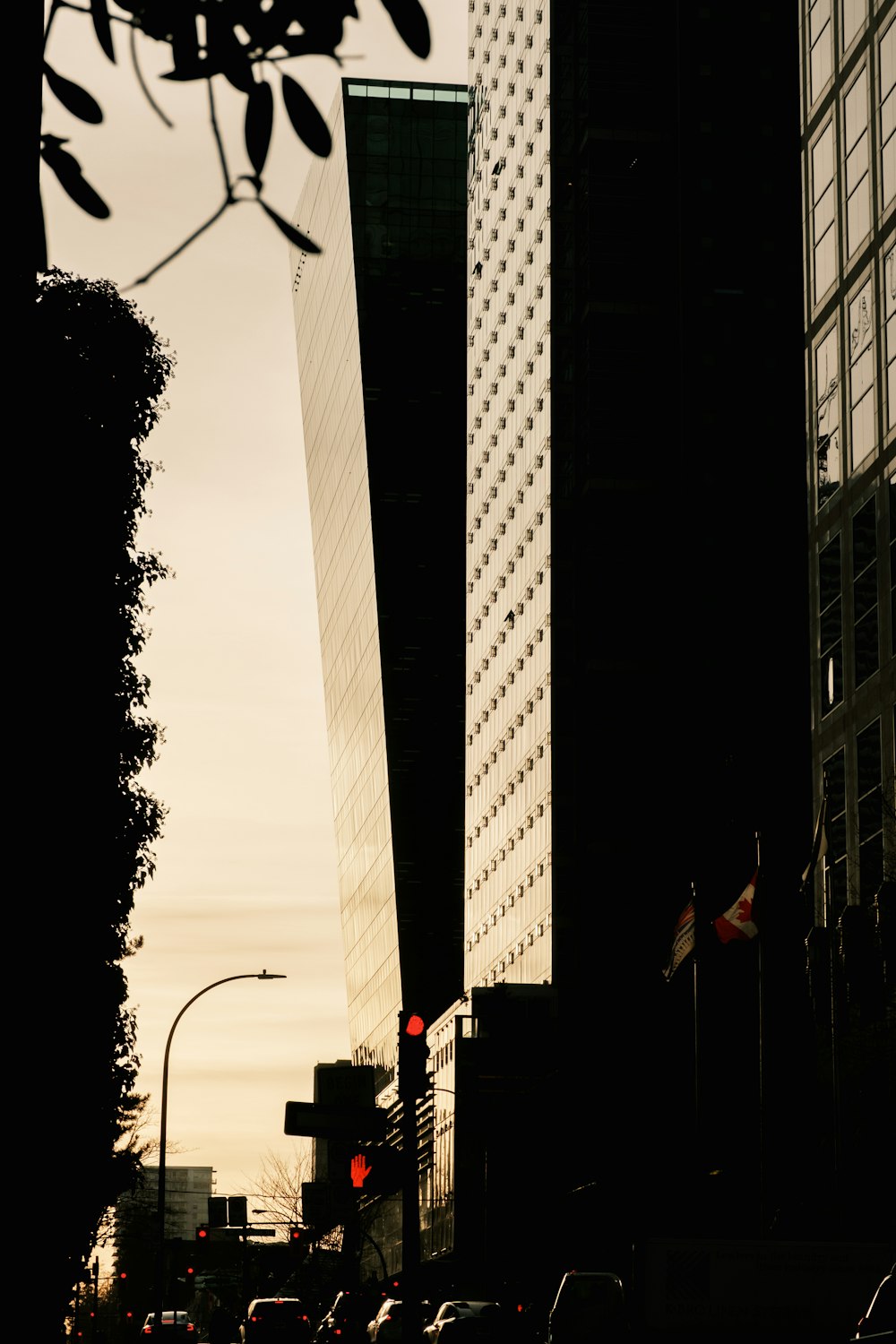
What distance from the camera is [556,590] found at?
10875 cm

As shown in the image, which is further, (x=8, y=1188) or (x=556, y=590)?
(x=556, y=590)

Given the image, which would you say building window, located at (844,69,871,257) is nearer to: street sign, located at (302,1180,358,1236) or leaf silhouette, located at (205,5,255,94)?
street sign, located at (302,1180,358,1236)

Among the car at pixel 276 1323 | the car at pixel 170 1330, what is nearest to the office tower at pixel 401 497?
the car at pixel 170 1330

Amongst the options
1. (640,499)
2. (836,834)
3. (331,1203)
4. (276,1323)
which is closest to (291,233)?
(331,1203)

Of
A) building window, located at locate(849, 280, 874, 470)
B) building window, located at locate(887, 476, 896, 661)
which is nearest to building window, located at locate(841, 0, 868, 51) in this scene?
building window, located at locate(849, 280, 874, 470)

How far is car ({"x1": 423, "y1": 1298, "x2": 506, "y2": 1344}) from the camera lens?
36.9m

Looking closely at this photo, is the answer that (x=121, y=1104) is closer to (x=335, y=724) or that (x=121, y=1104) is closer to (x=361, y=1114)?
(x=361, y=1114)

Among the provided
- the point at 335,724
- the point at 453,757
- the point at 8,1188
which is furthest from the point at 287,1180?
the point at 8,1188

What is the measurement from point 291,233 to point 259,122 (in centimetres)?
27

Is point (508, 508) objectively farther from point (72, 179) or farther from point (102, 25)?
point (102, 25)

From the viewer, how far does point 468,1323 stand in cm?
3728

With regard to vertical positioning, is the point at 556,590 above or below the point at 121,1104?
above

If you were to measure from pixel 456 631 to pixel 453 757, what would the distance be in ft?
Answer: 32.4

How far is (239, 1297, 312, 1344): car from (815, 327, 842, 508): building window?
30.8 meters
